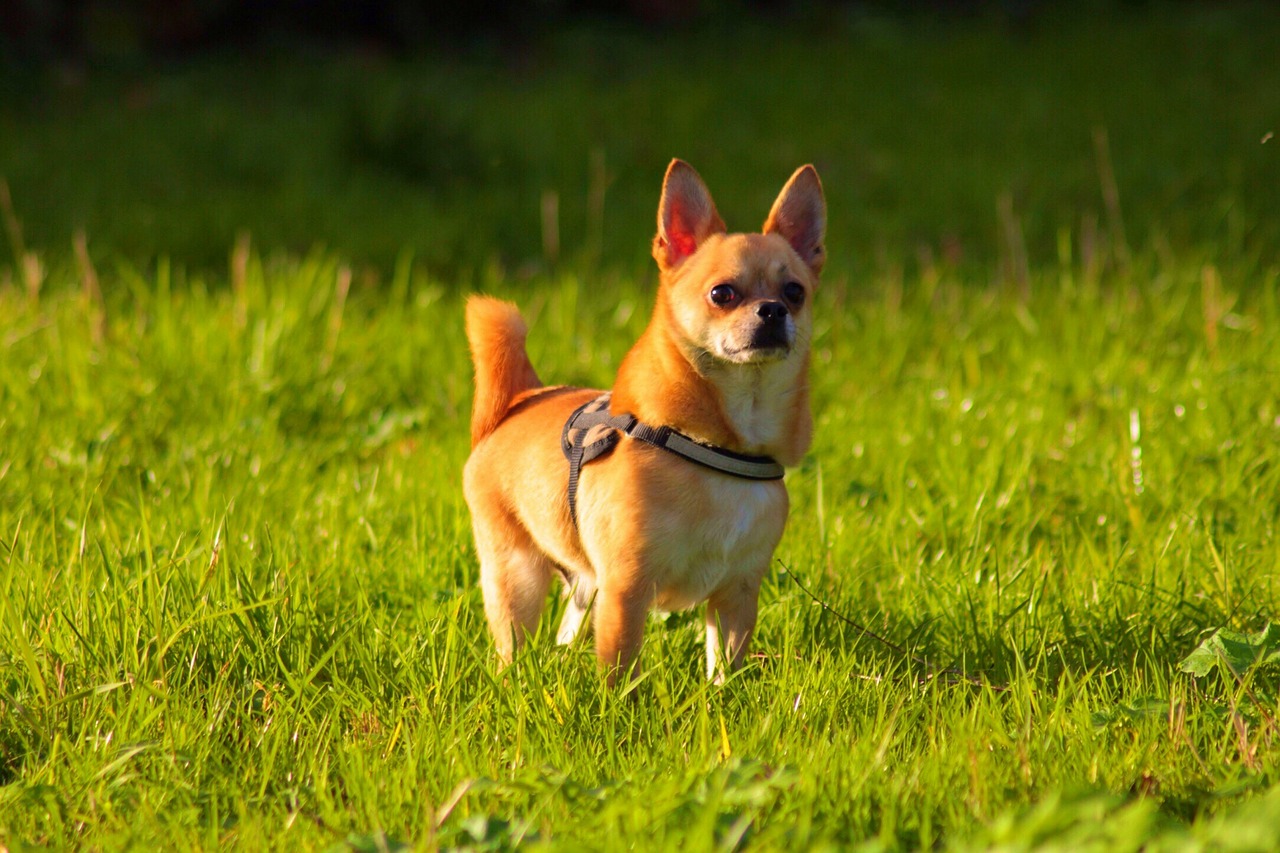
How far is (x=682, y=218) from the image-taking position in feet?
10.6

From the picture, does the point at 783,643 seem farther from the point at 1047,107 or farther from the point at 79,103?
the point at 79,103

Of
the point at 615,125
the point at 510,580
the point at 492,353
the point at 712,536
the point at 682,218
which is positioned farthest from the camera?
the point at 615,125

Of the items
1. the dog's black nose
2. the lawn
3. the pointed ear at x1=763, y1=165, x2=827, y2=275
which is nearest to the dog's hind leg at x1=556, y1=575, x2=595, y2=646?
the lawn

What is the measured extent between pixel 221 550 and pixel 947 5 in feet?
41.0

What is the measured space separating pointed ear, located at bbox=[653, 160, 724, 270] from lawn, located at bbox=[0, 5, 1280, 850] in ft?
3.00

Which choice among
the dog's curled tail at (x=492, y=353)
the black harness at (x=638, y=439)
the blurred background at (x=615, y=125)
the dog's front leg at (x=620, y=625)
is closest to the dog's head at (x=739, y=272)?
the black harness at (x=638, y=439)

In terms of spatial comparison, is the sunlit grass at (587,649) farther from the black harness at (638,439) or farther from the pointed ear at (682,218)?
the pointed ear at (682,218)

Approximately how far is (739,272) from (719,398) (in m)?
0.30

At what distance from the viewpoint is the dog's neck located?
9.58 feet

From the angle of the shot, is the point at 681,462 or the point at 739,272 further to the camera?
the point at 739,272

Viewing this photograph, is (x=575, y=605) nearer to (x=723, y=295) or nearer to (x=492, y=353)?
(x=492, y=353)

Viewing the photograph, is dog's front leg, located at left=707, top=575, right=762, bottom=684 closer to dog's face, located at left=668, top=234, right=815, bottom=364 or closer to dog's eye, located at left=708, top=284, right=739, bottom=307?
dog's face, located at left=668, top=234, right=815, bottom=364

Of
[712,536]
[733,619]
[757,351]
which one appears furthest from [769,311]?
[733,619]

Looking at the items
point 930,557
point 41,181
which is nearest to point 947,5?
point 41,181
